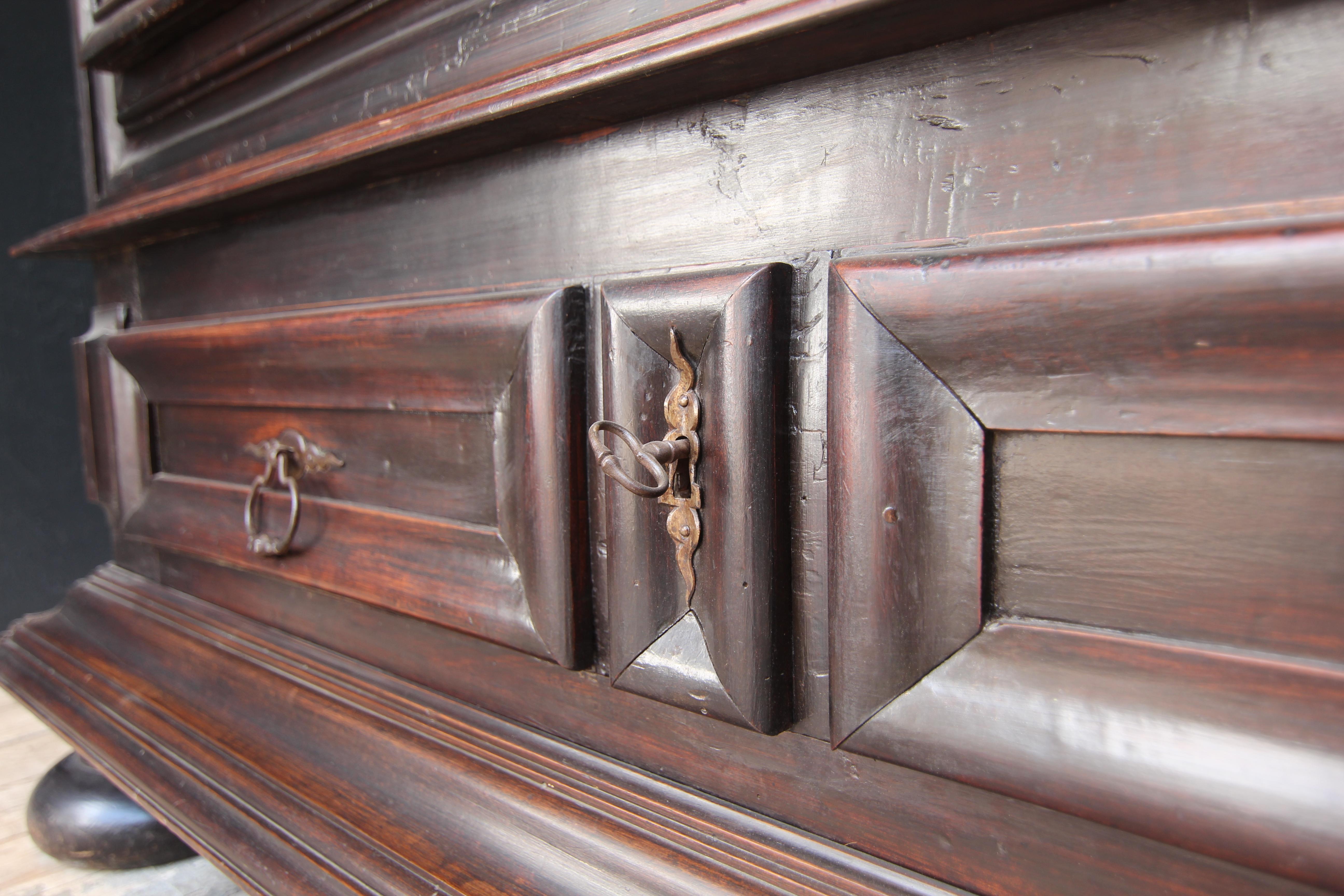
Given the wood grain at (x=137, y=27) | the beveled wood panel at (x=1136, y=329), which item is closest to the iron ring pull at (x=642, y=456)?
the beveled wood panel at (x=1136, y=329)

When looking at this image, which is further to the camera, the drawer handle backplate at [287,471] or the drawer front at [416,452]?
the drawer handle backplate at [287,471]

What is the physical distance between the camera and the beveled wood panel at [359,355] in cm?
45

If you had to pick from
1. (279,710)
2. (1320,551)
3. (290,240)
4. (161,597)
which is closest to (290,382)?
(290,240)

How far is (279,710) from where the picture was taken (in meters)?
0.58

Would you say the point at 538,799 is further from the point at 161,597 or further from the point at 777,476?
the point at 161,597

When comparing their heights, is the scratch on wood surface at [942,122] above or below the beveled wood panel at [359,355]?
above

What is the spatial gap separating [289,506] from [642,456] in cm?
38

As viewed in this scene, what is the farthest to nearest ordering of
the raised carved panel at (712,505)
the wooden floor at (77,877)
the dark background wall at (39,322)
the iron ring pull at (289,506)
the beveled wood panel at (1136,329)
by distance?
1. the dark background wall at (39,322)
2. the wooden floor at (77,877)
3. the iron ring pull at (289,506)
4. the raised carved panel at (712,505)
5. the beveled wood panel at (1136,329)

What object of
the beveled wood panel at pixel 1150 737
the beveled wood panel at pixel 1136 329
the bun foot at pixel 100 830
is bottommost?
the bun foot at pixel 100 830

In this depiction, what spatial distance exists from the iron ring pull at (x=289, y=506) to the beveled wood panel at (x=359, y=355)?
4 centimetres

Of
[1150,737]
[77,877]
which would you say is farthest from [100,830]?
[1150,737]

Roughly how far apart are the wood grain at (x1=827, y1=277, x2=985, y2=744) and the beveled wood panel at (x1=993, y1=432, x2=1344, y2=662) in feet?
0.05

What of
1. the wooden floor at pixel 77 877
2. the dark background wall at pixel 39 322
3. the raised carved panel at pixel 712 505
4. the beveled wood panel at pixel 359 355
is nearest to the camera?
the raised carved panel at pixel 712 505

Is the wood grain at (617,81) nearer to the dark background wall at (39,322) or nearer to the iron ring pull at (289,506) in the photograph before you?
the iron ring pull at (289,506)
